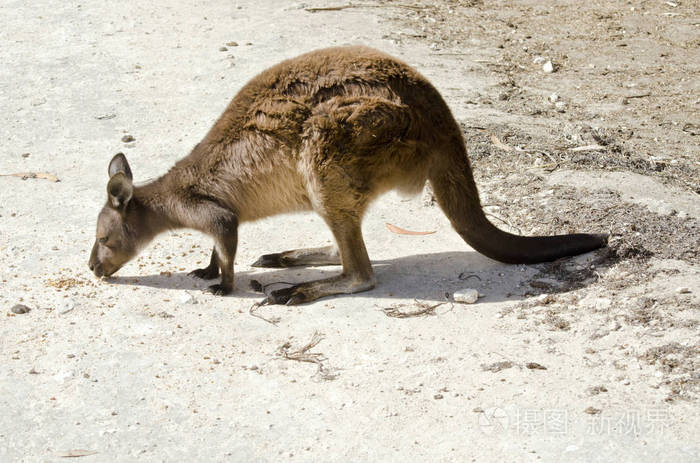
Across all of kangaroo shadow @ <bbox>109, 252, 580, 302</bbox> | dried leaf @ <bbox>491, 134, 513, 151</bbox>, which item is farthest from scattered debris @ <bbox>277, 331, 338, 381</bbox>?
dried leaf @ <bbox>491, 134, 513, 151</bbox>

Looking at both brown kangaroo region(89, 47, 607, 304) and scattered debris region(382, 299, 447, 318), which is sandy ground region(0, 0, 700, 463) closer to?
scattered debris region(382, 299, 447, 318)

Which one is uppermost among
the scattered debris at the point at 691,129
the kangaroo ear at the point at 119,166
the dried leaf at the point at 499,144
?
the kangaroo ear at the point at 119,166

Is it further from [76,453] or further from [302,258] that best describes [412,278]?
[76,453]

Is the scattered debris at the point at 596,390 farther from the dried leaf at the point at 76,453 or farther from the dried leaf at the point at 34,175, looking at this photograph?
the dried leaf at the point at 34,175

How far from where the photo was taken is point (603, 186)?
18.1 ft

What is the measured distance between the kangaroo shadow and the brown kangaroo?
0.11 m

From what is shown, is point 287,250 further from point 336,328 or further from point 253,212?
point 336,328

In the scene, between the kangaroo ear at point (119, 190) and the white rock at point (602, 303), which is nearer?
the white rock at point (602, 303)

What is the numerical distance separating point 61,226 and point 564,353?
3355 millimetres

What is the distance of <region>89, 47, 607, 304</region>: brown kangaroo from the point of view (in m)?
4.48

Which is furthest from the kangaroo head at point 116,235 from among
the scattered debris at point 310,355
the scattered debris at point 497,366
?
the scattered debris at point 497,366

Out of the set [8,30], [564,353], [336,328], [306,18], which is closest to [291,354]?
[336,328]

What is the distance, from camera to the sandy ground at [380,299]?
3.49m

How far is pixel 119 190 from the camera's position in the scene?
4793 mm
